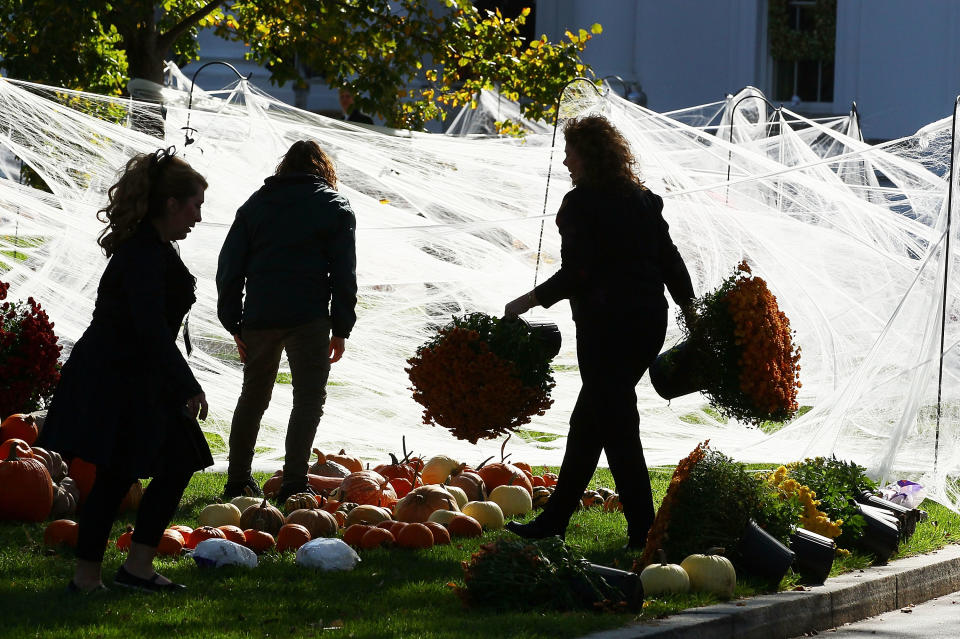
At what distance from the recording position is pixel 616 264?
5520mm

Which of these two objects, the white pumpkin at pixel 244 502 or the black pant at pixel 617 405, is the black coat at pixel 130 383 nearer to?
the white pumpkin at pixel 244 502

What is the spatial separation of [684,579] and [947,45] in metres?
24.6

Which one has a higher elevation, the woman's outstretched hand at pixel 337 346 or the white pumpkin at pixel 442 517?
the woman's outstretched hand at pixel 337 346

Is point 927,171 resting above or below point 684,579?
above

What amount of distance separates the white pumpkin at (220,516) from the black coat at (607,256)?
170 cm

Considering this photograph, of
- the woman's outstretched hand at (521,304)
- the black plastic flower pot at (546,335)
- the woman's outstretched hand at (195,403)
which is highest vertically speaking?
the woman's outstretched hand at (521,304)

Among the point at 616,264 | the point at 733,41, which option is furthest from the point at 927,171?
the point at 733,41

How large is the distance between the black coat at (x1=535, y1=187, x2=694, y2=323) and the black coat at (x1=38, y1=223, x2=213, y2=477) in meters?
1.72

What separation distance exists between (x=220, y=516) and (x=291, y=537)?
16.9 inches

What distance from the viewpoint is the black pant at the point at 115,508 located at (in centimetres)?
455

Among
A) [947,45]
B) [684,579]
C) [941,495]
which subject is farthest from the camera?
[947,45]

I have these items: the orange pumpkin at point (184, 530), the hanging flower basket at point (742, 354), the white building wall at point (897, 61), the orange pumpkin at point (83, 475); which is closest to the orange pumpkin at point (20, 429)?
the orange pumpkin at point (83, 475)

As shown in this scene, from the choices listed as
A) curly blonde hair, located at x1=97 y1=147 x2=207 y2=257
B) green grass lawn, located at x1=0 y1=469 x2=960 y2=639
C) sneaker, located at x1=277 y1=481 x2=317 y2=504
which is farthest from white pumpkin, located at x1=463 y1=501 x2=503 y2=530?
curly blonde hair, located at x1=97 y1=147 x2=207 y2=257

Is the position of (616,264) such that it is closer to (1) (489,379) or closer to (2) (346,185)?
(1) (489,379)
